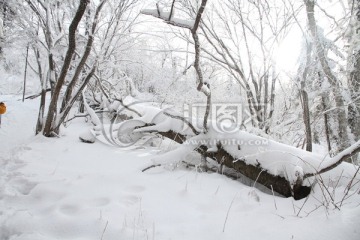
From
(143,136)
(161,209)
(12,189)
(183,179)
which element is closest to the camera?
(161,209)

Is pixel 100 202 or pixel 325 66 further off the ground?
pixel 325 66

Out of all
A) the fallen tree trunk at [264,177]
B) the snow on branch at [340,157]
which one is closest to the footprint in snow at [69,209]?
the fallen tree trunk at [264,177]

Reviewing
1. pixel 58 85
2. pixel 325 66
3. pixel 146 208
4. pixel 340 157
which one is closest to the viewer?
pixel 340 157

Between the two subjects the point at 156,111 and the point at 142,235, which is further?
the point at 156,111

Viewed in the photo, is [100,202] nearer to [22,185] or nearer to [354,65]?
[22,185]

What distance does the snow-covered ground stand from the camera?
5.64 ft

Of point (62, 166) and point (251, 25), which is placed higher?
point (251, 25)

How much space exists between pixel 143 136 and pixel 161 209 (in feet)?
10.4

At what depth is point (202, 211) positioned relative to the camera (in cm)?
215

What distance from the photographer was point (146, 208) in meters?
2.14

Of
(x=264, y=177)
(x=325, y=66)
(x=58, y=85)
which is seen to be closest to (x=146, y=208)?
(x=264, y=177)

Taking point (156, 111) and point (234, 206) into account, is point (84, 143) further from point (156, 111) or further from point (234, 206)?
point (234, 206)

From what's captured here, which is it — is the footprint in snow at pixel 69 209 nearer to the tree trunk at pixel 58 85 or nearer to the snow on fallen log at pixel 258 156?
the snow on fallen log at pixel 258 156

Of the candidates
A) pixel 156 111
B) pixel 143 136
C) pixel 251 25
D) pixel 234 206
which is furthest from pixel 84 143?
pixel 251 25
